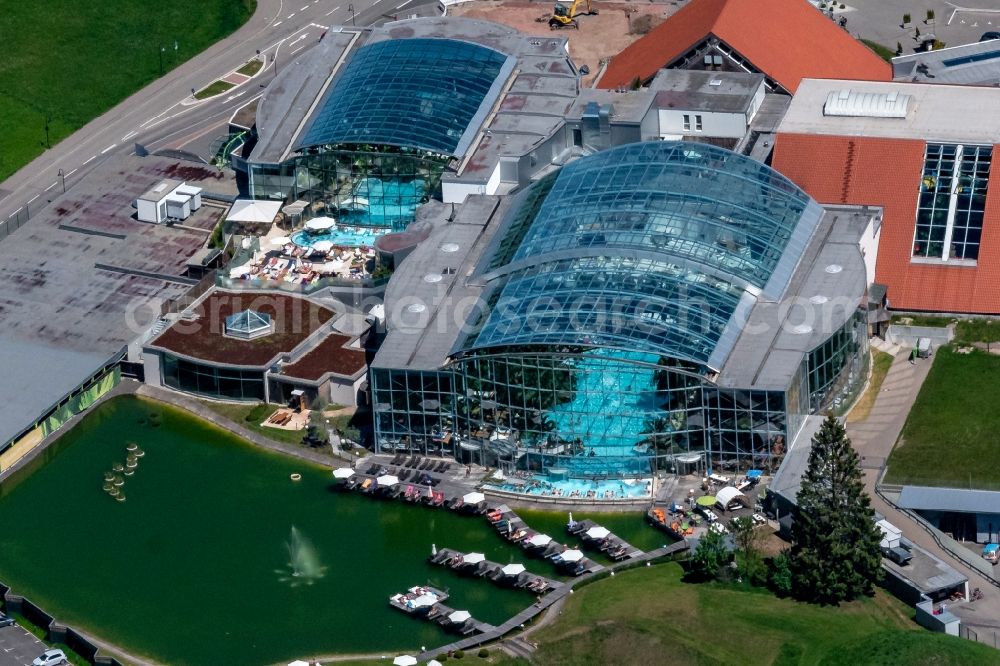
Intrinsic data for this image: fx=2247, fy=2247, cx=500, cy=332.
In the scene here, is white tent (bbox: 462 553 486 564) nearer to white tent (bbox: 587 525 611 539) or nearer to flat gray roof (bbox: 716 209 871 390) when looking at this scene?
white tent (bbox: 587 525 611 539)

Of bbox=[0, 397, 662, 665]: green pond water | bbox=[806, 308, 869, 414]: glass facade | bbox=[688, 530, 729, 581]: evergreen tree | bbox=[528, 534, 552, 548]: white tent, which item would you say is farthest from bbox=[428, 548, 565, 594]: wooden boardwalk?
bbox=[806, 308, 869, 414]: glass facade

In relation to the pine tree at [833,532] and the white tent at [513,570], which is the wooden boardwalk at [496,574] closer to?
the white tent at [513,570]

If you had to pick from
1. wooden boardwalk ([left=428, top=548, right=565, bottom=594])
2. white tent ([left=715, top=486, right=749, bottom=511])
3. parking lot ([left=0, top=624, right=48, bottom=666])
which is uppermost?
white tent ([left=715, top=486, right=749, bottom=511])

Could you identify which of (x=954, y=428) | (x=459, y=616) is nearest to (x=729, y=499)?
(x=954, y=428)

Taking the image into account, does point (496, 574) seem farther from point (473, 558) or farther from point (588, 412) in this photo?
point (588, 412)

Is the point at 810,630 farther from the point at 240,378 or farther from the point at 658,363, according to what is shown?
the point at 240,378

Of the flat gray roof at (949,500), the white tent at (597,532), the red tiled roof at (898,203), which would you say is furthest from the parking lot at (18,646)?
the red tiled roof at (898,203)
